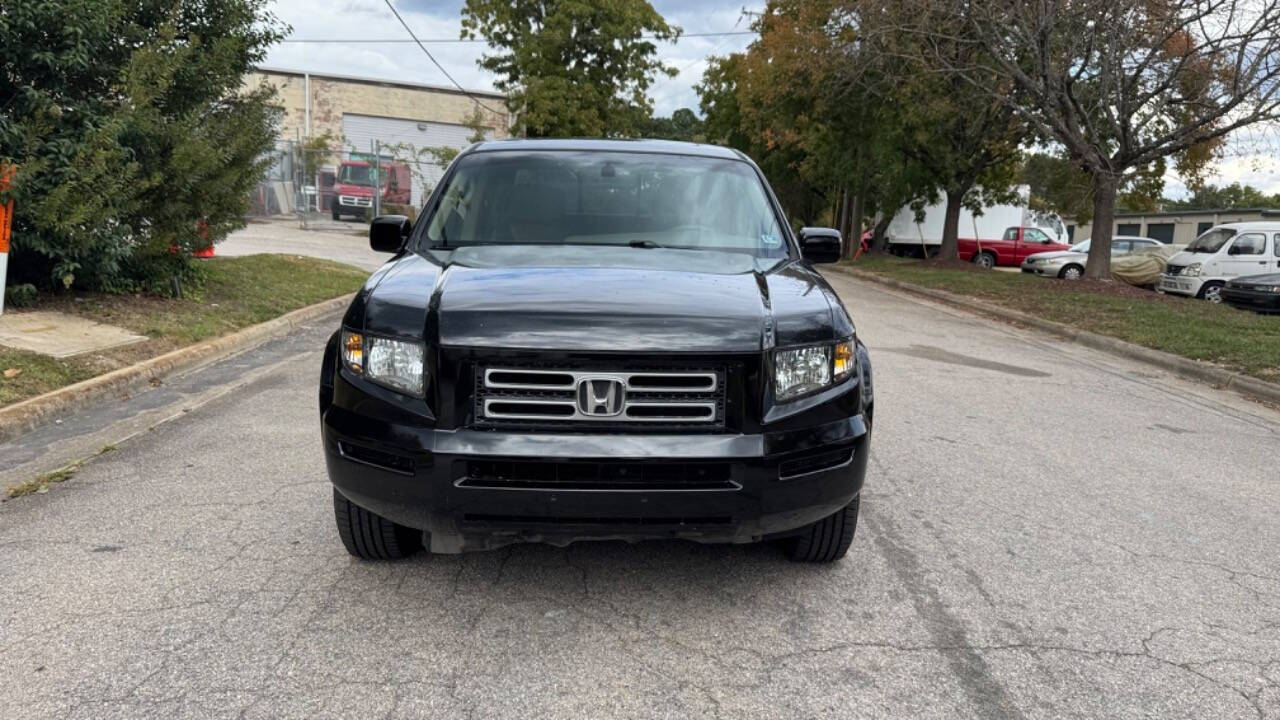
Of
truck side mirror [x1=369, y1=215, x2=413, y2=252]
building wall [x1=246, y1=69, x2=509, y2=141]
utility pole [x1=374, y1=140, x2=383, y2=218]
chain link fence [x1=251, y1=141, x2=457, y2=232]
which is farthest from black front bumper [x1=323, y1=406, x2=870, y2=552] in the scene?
building wall [x1=246, y1=69, x2=509, y2=141]

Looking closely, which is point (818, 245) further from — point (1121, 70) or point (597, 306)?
point (1121, 70)

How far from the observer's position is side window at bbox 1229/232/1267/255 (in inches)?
704

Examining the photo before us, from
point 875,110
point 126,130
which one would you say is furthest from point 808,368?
point 875,110

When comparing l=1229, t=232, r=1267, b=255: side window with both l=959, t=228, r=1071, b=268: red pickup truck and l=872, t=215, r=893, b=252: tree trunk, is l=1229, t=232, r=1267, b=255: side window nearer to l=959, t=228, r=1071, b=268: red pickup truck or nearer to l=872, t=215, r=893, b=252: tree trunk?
l=959, t=228, r=1071, b=268: red pickup truck

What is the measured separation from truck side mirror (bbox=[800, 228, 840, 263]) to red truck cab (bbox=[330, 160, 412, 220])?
2810 centimetres

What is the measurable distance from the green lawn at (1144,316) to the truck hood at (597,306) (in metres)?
8.30

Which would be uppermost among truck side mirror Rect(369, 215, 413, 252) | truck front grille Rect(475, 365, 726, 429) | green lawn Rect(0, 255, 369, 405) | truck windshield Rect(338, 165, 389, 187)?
truck windshield Rect(338, 165, 389, 187)

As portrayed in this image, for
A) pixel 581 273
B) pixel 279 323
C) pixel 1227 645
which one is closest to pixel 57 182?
pixel 279 323

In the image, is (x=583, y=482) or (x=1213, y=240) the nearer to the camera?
(x=583, y=482)

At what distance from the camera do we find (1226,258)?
1808 cm

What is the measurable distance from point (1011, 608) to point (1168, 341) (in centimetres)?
957

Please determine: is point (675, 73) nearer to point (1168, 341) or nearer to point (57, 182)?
point (1168, 341)

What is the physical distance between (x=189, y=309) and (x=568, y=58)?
2946 centimetres

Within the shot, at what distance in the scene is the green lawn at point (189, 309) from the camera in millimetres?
6566
